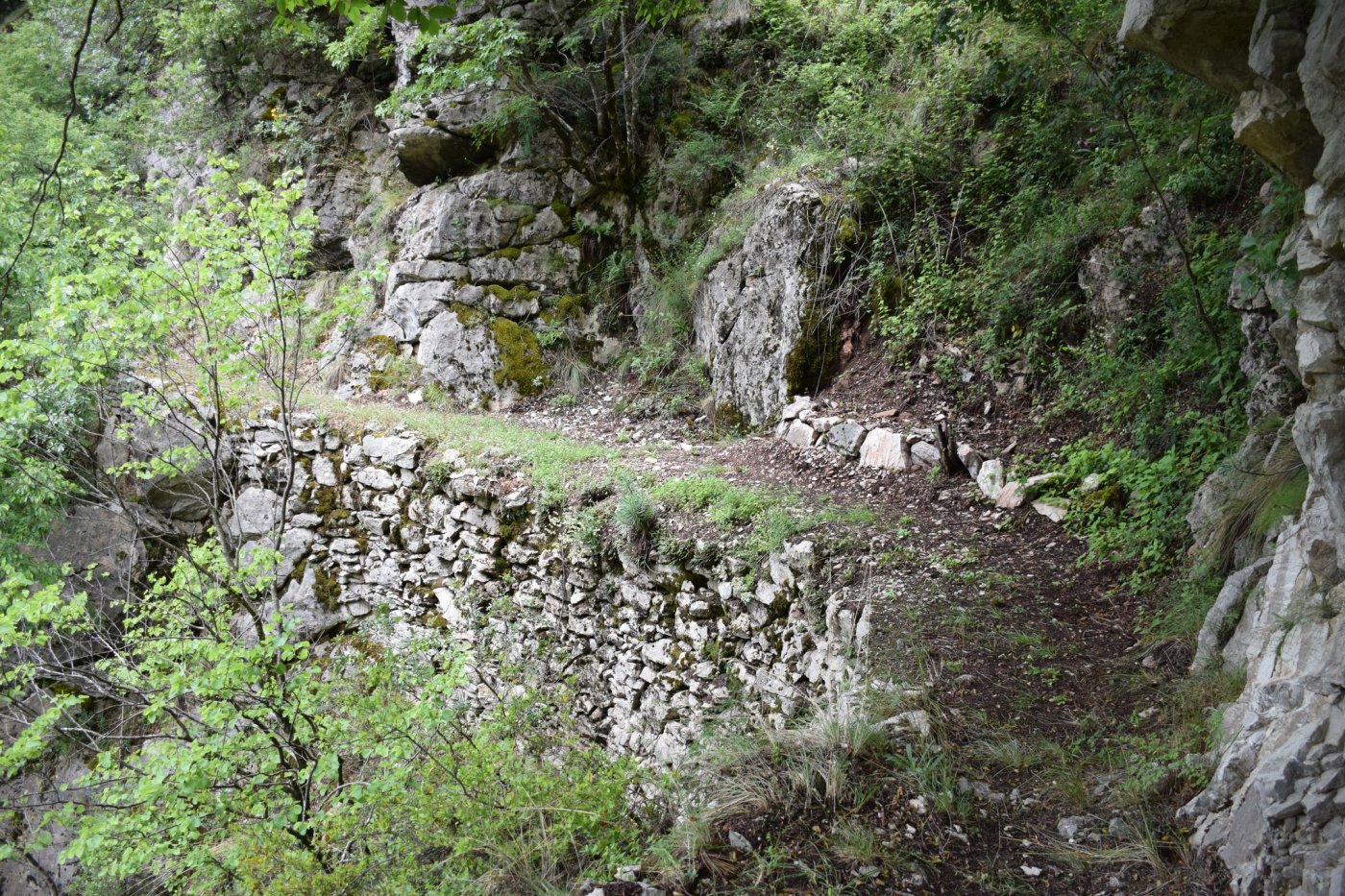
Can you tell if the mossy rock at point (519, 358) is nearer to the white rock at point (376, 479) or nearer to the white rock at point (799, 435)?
the white rock at point (376, 479)

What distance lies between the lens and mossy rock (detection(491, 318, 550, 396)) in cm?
977

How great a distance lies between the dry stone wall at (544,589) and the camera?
4820mm

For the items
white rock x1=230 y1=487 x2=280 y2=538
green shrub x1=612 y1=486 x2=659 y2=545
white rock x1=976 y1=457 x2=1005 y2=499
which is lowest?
white rock x1=230 y1=487 x2=280 y2=538

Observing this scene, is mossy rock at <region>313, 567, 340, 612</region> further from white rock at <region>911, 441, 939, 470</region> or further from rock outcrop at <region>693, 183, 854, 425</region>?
white rock at <region>911, 441, 939, 470</region>

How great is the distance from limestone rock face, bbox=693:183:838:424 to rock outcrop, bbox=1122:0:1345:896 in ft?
14.1

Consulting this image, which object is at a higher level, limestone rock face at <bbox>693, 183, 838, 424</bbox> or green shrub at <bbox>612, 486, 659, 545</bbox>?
limestone rock face at <bbox>693, 183, 838, 424</bbox>

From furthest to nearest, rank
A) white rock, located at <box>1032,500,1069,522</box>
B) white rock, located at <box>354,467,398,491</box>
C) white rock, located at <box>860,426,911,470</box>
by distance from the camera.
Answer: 1. white rock, located at <box>354,467,398,491</box>
2. white rock, located at <box>860,426,911,470</box>
3. white rock, located at <box>1032,500,1069,522</box>

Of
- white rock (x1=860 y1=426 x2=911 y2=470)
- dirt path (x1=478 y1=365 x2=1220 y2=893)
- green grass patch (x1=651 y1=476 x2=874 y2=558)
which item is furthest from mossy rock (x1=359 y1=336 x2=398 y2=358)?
white rock (x1=860 y1=426 x2=911 y2=470)

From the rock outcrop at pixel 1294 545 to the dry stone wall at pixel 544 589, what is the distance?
5.59 feet

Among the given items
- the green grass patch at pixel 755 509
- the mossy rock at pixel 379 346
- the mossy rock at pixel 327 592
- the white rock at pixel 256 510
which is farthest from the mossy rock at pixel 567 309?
the green grass patch at pixel 755 509

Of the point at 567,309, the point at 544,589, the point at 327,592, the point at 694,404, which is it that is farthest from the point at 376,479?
the point at 694,404

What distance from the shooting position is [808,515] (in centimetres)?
526

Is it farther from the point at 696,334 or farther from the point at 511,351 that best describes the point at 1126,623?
the point at 511,351

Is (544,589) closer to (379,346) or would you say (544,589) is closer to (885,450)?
(885,450)
